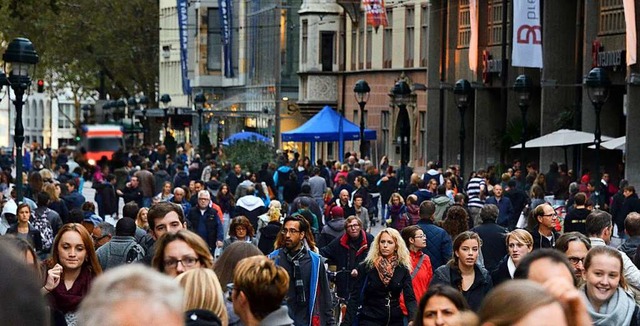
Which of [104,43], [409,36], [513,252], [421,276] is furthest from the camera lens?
[104,43]

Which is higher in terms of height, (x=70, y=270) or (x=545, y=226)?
(x=70, y=270)

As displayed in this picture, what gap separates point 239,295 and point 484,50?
41.8m

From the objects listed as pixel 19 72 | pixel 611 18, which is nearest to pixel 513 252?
pixel 19 72

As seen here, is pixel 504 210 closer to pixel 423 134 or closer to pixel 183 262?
pixel 183 262

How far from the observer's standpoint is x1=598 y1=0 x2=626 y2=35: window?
3956 centimetres

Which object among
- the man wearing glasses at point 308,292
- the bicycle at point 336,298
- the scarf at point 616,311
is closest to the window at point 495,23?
the bicycle at point 336,298

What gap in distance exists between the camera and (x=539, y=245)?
16.5 meters

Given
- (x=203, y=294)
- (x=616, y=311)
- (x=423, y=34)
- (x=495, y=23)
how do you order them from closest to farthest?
(x=203, y=294), (x=616, y=311), (x=495, y=23), (x=423, y=34)

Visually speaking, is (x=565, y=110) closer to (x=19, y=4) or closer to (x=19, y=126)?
(x=19, y=4)

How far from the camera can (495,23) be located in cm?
4922

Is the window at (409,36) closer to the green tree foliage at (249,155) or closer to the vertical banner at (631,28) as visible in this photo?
the green tree foliage at (249,155)

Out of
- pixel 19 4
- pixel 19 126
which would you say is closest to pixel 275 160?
pixel 19 4

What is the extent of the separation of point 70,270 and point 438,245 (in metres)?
6.32

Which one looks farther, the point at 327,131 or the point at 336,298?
the point at 327,131
